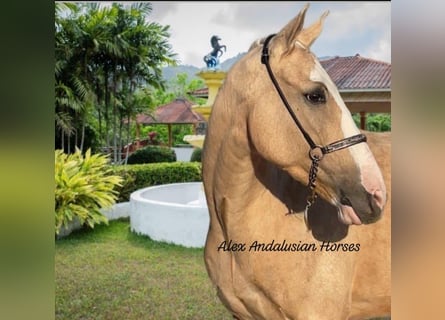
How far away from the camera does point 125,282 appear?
8.30ft

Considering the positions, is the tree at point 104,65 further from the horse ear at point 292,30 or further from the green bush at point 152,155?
the horse ear at point 292,30

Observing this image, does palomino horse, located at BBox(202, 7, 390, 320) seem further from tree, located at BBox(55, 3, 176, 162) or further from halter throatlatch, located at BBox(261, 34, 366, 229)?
tree, located at BBox(55, 3, 176, 162)

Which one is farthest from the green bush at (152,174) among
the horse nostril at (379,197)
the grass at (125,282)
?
the horse nostril at (379,197)

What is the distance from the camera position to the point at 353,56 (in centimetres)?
216

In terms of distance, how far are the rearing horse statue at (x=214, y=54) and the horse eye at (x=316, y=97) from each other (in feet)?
3.40

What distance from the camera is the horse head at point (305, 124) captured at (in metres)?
1.20

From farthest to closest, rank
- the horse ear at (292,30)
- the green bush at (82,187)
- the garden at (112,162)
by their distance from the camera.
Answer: the green bush at (82,187) < the garden at (112,162) < the horse ear at (292,30)

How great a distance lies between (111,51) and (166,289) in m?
1.54

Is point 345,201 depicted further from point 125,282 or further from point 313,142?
point 125,282

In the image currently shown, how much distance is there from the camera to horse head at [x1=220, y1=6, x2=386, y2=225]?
1.20 metres

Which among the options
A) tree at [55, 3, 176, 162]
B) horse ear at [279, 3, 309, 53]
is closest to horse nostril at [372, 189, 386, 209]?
horse ear at [279, 3, 309, 53]
